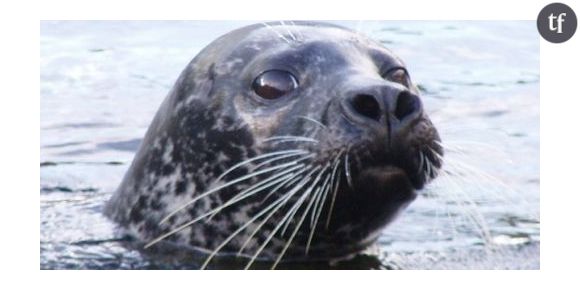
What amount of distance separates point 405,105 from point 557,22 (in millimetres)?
1690

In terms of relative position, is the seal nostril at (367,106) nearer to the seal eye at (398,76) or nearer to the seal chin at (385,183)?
the seal chin at (385,183)

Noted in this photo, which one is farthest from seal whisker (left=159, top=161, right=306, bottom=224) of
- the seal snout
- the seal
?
the seal snout

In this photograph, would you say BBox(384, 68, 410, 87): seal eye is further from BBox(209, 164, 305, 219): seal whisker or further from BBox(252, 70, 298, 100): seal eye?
BBox(209, 164, 305, 219): seal whisker

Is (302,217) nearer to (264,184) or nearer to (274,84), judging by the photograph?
(264,184)

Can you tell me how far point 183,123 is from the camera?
809cm

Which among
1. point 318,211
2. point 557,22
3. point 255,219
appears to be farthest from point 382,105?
point 557,22

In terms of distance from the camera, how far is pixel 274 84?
7.77 m

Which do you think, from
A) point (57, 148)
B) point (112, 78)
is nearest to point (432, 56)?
point (112, 78)

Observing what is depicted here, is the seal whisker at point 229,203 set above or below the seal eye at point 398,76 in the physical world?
below

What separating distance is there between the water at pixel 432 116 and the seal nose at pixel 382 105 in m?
0.59

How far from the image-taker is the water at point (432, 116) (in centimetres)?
859

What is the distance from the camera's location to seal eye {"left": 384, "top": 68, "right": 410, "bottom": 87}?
792cm

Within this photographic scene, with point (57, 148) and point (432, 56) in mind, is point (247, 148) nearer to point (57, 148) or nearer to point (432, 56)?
point (57, 148)

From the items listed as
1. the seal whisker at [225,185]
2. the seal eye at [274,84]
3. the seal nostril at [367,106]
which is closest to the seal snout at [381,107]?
the seal nostril at [367,106]
